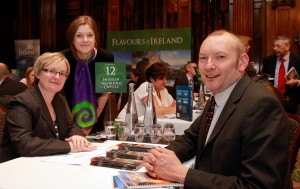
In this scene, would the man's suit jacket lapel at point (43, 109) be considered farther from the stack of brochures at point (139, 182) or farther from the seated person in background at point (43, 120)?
the stack of brochures at point (139, 182)

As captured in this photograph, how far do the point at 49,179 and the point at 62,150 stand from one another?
454mm

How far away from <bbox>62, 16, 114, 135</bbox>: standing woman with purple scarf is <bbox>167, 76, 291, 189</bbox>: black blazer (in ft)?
5.02

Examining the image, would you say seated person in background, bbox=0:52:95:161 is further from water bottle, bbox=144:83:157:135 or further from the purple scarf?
water bottle, bbox=144:83:157:135

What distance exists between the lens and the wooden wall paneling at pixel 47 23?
9305 millimetres

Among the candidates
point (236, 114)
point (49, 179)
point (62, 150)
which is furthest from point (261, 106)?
point (62, 150)

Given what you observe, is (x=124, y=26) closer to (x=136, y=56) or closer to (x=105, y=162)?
(x=136, y=56)

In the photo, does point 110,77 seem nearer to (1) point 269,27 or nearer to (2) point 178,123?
(2) point 178,123

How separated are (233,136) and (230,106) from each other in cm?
14

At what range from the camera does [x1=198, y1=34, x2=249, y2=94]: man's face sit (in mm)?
1565

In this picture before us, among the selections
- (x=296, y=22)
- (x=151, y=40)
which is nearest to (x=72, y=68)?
(x=151, y=40)

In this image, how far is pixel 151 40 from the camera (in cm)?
797

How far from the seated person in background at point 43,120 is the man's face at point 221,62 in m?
0.83

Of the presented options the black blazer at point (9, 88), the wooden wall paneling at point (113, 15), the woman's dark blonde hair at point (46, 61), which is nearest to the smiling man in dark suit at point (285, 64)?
the black blazer at point (9, 88)

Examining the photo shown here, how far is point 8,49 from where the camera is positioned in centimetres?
973
